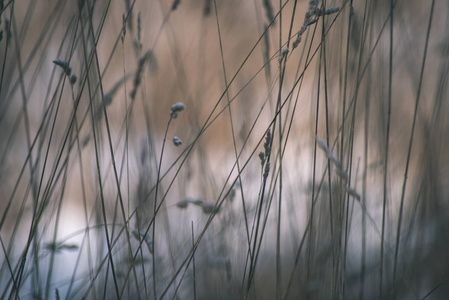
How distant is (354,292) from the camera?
34.3 inches

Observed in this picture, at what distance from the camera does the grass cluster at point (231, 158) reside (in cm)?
50

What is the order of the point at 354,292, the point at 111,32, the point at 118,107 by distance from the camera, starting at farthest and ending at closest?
1. the point at 118,107
2. the point at 111,32
3. the point at 354,292

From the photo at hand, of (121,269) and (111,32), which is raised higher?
(111,32)

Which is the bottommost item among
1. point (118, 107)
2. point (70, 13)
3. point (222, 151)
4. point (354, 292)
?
point (354, 292)

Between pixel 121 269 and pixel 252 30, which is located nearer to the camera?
pixel 121 269

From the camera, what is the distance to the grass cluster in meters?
0.50

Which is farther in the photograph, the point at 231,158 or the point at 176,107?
the point at 231,158

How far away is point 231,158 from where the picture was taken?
1416 millimetres

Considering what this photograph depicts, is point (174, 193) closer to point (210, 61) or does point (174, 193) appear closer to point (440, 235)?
point (210, 61)

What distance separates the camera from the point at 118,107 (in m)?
1.48

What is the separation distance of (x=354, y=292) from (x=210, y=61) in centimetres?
105

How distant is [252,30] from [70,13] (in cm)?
85

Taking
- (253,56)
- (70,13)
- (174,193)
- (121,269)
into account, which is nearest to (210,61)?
(253,56)

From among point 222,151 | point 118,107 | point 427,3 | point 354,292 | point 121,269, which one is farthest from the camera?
point 222,151
